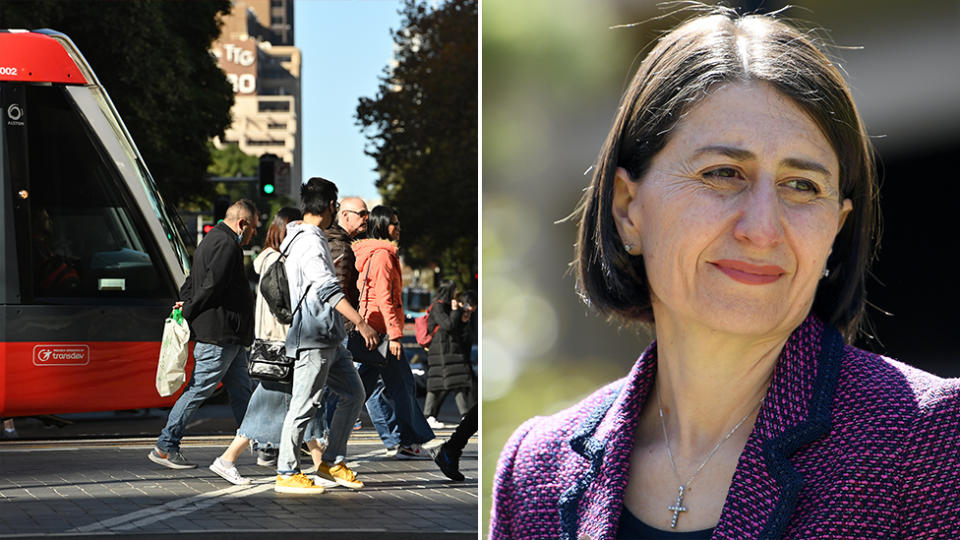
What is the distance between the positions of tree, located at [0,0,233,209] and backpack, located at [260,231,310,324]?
2.39 metres

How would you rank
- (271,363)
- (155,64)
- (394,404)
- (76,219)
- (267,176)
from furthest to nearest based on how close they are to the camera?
(155,64)
(267,176)
(76,219)
(394,404)
(271,363)

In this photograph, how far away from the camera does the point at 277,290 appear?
7.46 meters

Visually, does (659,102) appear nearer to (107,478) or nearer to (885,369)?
(885,369)

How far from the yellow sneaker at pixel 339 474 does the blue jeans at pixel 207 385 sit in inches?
26.7

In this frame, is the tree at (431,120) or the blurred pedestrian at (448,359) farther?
the tree at (431,120)

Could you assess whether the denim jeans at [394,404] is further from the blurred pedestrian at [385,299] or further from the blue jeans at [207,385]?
the blue jeans at [207,385]

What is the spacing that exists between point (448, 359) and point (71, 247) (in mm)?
3505

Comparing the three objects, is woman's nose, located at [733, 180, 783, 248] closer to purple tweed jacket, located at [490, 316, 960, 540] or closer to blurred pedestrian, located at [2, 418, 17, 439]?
purple tweed jacket, located at [490, 316, 960, 540]

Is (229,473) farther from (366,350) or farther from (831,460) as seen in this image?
(831,460)

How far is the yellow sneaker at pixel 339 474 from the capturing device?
7777mm

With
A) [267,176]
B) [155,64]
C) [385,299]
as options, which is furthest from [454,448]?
[155,64]

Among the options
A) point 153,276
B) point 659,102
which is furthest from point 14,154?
point 659,102

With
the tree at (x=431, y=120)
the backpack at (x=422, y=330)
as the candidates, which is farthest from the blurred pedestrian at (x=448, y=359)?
the tree at (x=431, y=120)

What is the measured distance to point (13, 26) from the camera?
14016mm
